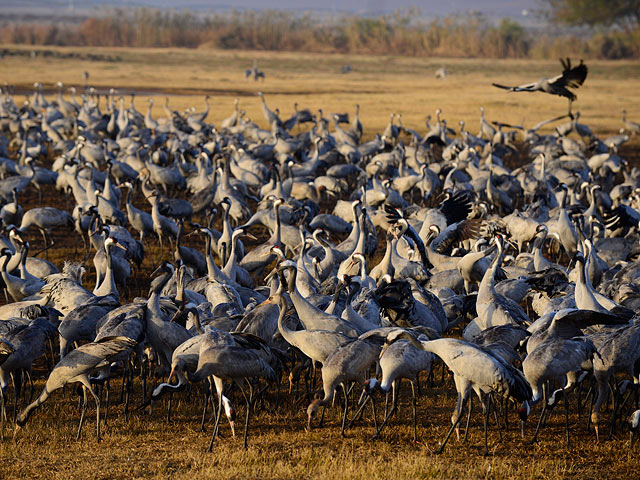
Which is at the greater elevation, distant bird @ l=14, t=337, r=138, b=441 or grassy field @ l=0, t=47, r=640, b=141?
grassy field @ l=0, t=47, r=640, b=141

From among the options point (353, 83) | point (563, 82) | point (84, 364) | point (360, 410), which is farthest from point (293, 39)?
point (84, 364)

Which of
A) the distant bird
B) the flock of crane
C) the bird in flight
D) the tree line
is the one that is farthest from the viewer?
the tree line

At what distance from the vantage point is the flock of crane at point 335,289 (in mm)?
7168

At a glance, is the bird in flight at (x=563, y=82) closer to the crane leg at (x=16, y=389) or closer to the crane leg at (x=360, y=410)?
the crane leg at (x=360, y=410)

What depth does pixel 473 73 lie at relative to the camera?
53.3 metres

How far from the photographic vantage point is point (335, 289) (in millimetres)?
9758

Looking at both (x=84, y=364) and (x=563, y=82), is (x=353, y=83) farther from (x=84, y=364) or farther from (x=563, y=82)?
(x=84, y=364)

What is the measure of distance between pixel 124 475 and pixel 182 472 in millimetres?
425

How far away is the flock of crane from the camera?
23.5ft

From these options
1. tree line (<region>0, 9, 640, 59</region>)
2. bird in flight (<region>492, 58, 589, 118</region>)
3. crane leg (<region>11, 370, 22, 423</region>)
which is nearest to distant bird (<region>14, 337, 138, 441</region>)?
crane leg (<region>11, 370, 22, 423</region>)

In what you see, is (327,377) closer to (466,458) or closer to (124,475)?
(466,458)

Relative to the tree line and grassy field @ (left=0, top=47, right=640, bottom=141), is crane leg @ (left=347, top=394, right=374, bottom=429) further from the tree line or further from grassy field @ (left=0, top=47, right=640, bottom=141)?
the tree line

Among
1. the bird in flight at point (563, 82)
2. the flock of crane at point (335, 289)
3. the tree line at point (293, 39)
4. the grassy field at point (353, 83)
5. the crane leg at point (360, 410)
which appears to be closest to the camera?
the flock of crane at point (335, 289)

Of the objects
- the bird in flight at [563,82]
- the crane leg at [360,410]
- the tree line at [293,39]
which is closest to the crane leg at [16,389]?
the crane leg at [360,410]
